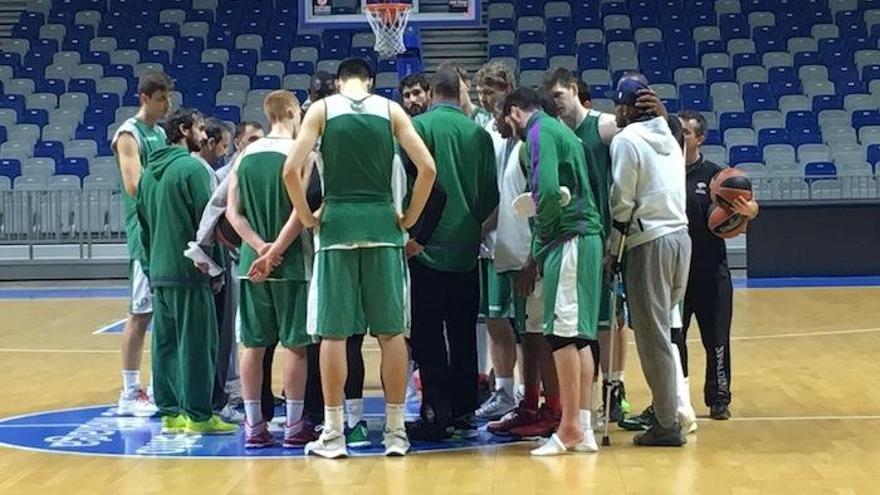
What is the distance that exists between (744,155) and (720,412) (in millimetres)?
11998

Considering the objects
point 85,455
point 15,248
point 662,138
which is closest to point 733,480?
point 662,138

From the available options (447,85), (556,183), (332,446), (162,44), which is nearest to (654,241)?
(556,183)

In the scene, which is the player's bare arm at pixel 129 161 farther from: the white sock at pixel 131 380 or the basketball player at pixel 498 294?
the basketball player at pixel 498 294

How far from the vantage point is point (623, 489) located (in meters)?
6.08

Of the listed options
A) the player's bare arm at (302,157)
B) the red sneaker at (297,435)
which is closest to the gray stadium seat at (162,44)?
the red sneaker at (297,435)

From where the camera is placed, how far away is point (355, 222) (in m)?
6.73

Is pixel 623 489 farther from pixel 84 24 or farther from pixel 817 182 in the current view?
pixel 84 24

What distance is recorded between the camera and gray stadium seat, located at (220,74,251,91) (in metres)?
22.0

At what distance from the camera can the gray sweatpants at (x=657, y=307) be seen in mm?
6996

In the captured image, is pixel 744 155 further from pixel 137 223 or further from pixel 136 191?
pixel 136 191

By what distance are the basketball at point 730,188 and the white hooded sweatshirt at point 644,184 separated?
592 mm

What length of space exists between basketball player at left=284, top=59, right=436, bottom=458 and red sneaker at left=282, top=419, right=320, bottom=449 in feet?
1.32

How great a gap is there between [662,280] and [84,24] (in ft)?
64.3

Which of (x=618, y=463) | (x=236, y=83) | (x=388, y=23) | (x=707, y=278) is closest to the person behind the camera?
(x=618, y=463)
